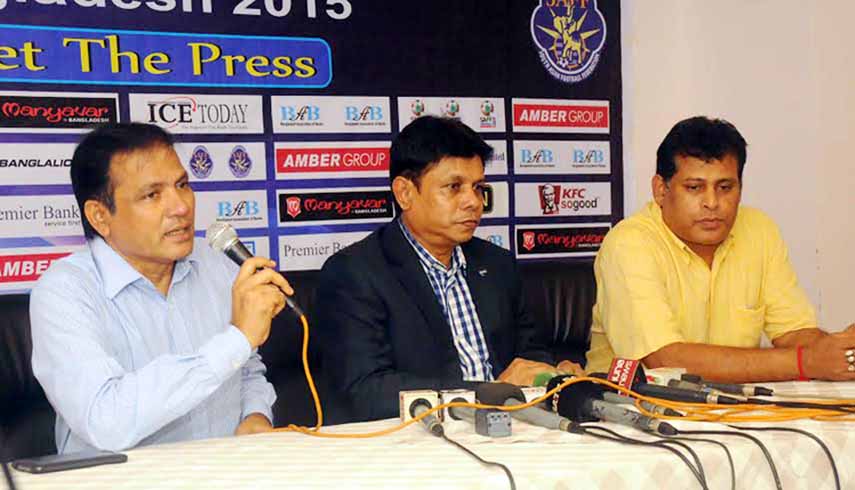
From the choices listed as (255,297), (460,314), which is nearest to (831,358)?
(460,314)

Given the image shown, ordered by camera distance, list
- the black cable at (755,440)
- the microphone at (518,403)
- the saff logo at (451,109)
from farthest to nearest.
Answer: the saff logo at (451,109) → the microphone at (518,403) → the black cable at (755,440)

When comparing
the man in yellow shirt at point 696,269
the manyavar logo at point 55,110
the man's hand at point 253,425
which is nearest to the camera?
the man's hand at point 253,425

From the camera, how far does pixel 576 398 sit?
1.49 m

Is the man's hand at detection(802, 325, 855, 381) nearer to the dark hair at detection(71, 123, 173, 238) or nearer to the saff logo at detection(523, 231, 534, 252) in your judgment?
the dark hair at detection(71, 123, 173, 238)

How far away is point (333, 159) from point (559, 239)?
3.42 ft

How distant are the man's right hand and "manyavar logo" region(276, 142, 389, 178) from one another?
5.28ft

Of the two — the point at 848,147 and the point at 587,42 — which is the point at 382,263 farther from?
the point at 848,147

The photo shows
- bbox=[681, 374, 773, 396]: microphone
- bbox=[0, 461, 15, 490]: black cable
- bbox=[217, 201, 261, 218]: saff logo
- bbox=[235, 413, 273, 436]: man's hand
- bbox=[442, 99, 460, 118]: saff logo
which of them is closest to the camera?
bbox=[0, 461, 15, 490]: black cable

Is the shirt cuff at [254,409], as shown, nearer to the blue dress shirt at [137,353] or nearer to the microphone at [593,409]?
the blue dress shirt at [137,353]

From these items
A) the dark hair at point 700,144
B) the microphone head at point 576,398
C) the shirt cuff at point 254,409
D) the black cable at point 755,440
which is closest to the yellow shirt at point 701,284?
the dark hair at point 700,144

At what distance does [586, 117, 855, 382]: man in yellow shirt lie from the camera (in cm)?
219

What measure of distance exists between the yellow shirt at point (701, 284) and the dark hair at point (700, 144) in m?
0.18

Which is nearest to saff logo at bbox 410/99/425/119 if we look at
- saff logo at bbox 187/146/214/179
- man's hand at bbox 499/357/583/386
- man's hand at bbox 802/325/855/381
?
saff logo at bbox 187/146/214/179

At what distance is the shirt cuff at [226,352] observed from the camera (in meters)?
1.51
